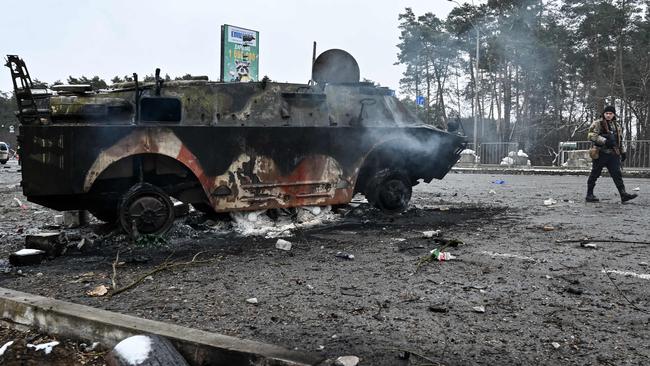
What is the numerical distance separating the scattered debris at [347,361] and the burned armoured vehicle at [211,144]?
400cm

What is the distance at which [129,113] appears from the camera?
6227mm

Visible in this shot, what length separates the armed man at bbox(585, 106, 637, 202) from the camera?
981 cm

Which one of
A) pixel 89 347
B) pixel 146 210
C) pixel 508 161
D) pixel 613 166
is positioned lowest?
pixel 89 347

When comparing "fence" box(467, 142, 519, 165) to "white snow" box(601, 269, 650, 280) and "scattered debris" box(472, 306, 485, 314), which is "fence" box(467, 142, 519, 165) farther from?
"scattered debris" box(472, 306, 485, 314)

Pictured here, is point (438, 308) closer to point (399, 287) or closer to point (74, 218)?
point (399, 287)

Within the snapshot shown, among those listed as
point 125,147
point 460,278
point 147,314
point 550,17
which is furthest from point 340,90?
point 550,17

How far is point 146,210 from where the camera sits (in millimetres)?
6238

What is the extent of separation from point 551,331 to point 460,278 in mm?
1346

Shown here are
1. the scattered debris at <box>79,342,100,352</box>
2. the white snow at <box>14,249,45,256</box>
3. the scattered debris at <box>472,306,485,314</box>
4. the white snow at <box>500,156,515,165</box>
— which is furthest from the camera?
the white snow at <box>500,156,515,165</box>

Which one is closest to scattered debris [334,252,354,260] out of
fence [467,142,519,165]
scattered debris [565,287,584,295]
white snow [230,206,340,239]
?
white snow [230,206,340,239]

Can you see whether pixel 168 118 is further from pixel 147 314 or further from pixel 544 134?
pixel 544 134

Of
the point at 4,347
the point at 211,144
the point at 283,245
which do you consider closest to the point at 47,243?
the point at 211,144

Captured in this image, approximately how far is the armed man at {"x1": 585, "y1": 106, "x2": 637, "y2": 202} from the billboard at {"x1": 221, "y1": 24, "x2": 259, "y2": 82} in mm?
7648

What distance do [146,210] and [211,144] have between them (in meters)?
1.05
